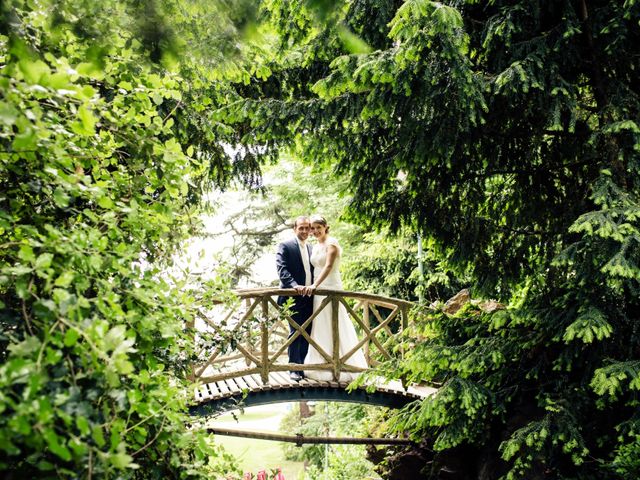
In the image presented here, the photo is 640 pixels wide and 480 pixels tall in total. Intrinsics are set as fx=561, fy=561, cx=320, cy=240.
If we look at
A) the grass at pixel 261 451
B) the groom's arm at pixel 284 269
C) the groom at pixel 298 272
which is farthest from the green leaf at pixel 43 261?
the grass at pixel 261 451

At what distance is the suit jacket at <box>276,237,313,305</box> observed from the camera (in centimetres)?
711

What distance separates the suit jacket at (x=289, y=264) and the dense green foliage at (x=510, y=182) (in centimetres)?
148

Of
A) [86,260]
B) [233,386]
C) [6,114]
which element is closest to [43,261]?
[86,260]

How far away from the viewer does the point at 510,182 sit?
596 cm

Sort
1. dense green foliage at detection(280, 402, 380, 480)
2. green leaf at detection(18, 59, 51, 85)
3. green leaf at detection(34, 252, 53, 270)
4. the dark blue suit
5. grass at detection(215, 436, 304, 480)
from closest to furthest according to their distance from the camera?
green leaf at detection(18, 59, 51, 85), green leaf at detection(34, 252, 53, 270), the dark blue suit, dense green foliage at detection(280, 402, 380, 480), grass at detection(215, 436, 304, 480)

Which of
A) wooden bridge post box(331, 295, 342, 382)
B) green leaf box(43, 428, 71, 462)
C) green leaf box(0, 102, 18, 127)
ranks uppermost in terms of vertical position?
wooden bridge post box(331, 295, 342, 382)

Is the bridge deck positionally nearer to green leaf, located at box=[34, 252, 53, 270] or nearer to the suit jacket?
the suit jacket

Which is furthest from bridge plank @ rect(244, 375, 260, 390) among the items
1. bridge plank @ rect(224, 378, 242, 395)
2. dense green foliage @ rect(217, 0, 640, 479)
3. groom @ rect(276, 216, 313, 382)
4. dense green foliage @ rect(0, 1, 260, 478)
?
dense green foliage @ rect(0, 1, 260, 478)

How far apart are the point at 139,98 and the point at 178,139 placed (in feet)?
11.7

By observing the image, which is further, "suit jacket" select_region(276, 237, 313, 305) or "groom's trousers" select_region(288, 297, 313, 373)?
"groom's trousers" select_region(288, 297, 313, 373)

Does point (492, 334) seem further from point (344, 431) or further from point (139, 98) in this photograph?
point (344, 431)

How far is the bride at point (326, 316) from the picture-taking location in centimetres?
706

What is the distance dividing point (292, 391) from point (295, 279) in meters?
1.47

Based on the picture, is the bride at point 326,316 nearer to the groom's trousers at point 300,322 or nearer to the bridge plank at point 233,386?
the groom's trousers at point 300,322
